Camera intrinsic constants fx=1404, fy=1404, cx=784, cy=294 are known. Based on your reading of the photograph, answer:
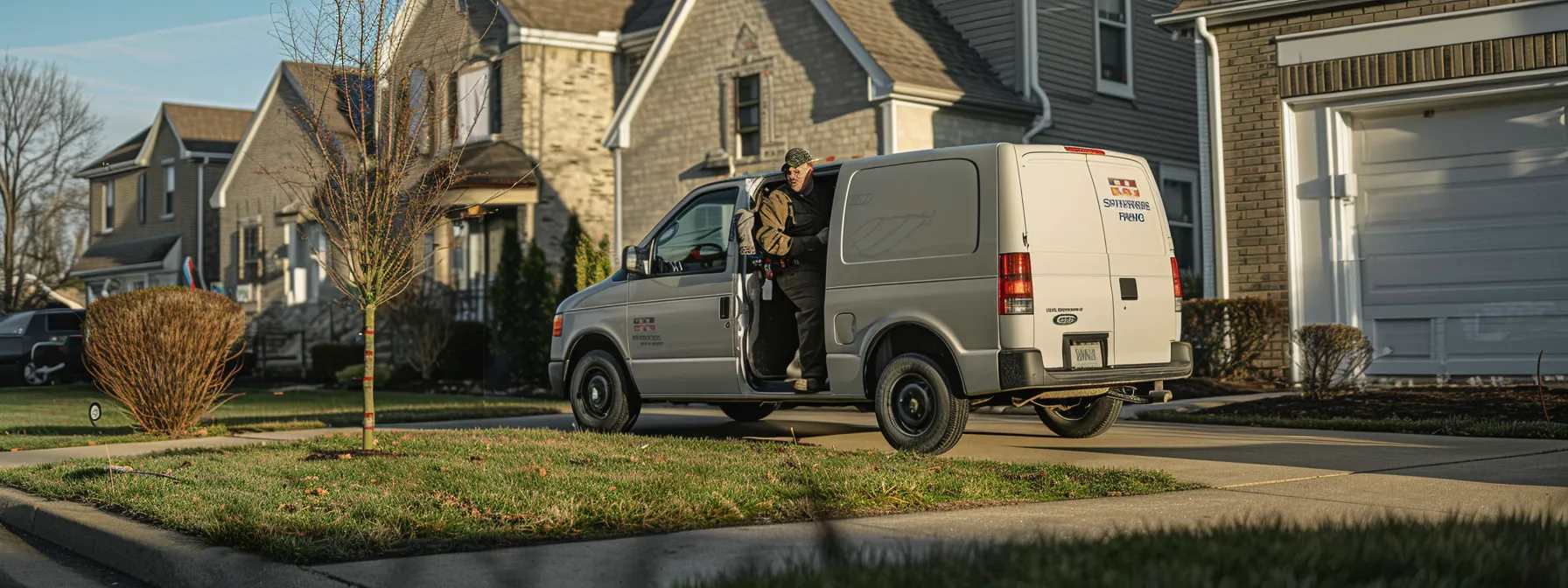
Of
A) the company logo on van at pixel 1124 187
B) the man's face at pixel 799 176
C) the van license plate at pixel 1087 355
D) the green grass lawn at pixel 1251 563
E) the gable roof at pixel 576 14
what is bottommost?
the green grass lawn at pixel 1251 563

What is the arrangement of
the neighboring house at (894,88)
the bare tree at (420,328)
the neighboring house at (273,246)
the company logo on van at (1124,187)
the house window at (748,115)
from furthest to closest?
1. the neighboring house at (273,246)
2. the bare tree at (420,328)
3. the house window at (748,115)
4. the neighboring house at (894,88)
5. the company logo on van at (1124,187)

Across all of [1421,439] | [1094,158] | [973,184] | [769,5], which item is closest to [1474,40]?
[1421,439]

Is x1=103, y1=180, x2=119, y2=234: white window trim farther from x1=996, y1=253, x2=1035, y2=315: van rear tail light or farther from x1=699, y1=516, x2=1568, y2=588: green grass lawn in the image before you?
x1=699, y1=516, x2=1568, y2=588: green grass lawn

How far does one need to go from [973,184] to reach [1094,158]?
1.02 m

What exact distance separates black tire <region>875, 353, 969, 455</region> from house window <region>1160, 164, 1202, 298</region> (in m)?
14.3

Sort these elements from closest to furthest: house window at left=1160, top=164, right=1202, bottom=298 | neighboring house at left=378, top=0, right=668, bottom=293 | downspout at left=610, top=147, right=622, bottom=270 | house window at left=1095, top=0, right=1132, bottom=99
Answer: house window at left=1095, top=0, right=1132, bottom=99, house window at left=1160, top=164, right=1202, bottom=298, downspout at left=610, top=147, right=622, bottom=270, neighboring house at left=378, top=0, right=668, bottom=293

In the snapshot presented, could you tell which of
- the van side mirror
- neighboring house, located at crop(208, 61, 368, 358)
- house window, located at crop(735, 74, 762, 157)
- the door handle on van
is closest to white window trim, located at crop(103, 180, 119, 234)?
neighboring house, located at crop(208, 61, 368, 358)

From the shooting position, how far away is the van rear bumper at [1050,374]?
844cm

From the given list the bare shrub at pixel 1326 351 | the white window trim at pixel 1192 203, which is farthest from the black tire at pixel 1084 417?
the white window trim at pixel 1192 203

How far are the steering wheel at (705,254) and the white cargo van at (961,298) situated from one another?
0.03 ft

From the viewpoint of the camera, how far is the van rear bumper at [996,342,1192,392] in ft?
27.7

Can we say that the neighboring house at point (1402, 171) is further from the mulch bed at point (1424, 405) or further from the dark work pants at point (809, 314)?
the dark work pants at point (809, 314)

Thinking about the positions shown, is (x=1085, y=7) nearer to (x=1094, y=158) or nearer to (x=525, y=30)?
(x=525, y=30)

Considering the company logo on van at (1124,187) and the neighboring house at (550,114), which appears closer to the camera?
the company logo on van at (1124,187)
